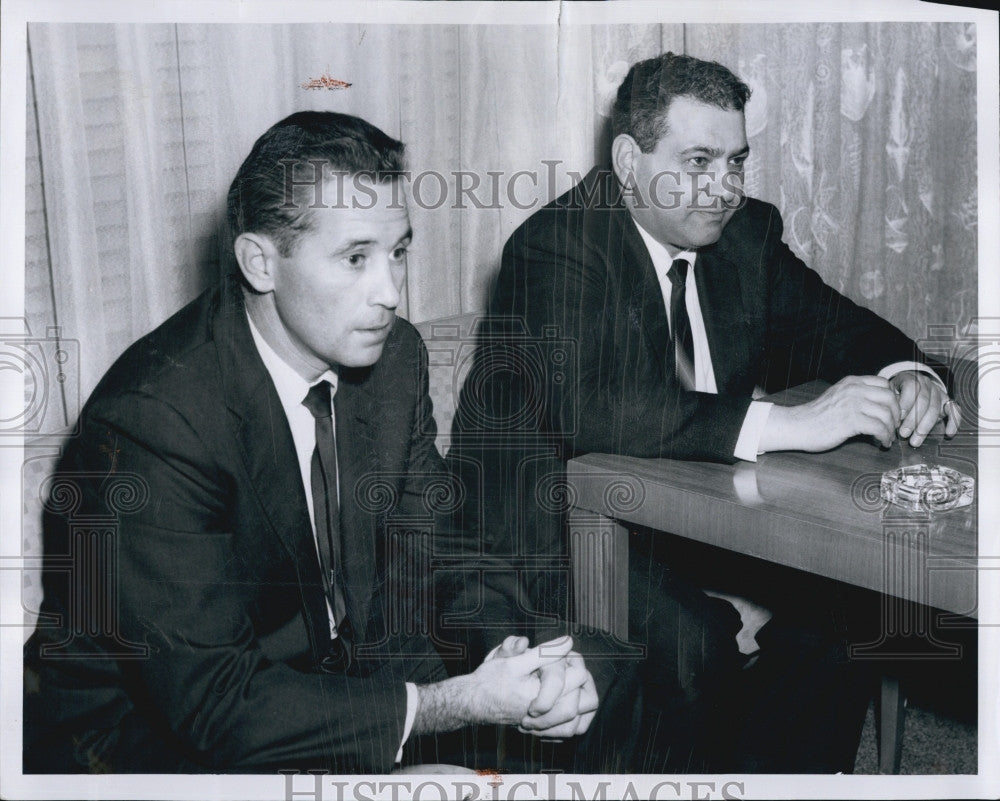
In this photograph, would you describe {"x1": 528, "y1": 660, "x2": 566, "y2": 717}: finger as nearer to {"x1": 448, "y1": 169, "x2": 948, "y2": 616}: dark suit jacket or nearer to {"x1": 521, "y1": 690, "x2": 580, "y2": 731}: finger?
{"x1": 521, "y1": 690, "x2": 580, "y2": 731}: finger

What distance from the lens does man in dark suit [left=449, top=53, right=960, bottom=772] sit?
165 centimetres

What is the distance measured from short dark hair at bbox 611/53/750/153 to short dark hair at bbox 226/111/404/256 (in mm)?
363

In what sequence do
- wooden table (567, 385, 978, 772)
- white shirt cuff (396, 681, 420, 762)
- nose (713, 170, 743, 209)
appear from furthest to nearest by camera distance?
nose (713, 170, 743, 209) < white shirt cuff (396, 681, 420, 762) < wooden table (567, 385, 978, 772)

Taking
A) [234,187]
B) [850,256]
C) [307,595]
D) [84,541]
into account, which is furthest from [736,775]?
[234,187]

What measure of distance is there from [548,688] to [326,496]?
1.38 ft

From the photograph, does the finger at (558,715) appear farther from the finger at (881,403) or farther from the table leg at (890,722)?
the finger at (881,403)

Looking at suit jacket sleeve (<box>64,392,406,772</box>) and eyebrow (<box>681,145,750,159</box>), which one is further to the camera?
eyebrow (<box>681,145,750,159</box>)

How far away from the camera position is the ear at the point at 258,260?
1.52 m

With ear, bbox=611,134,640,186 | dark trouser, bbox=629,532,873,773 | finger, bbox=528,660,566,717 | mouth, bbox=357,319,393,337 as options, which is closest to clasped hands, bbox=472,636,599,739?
finger, bbox=528,660,566,717

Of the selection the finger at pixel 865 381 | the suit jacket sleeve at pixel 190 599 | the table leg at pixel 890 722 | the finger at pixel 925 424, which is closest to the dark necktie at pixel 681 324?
the finger at pixel 865 381

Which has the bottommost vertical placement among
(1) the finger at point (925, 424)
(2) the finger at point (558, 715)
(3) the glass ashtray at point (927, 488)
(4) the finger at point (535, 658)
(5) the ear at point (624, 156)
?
(2) the finger at point (558, 715)

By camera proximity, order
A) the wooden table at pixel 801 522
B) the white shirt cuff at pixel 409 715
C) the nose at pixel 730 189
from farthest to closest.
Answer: the nose at pixel 730 189 → the white shirt cuff at pixel 409 715 → the wooden table at pixel 801 522

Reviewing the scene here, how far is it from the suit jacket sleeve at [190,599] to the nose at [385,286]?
300 millimetres

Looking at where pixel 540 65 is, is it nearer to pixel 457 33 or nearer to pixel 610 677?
pixel 457 33
